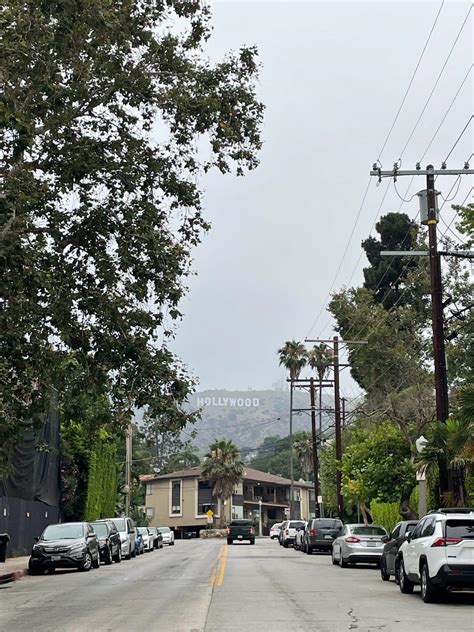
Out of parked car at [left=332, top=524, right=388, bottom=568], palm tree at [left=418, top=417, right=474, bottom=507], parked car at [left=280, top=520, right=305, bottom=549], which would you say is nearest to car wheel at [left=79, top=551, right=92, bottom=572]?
parked car at [left=332, top=524, right=388, bottom=568]

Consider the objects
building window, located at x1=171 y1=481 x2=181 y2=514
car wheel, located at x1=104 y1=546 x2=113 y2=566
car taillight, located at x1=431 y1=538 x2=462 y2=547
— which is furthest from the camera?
building window, located at x1=171 y1=481 x2=181 y2=514

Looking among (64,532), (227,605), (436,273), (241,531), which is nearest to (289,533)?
(241,531)

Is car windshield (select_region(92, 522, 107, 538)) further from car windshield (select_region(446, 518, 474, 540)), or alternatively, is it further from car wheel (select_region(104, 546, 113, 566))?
car windshield (select_region(446, 518, 474, 540))

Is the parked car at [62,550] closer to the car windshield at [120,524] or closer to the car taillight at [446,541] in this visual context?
the car windshield at [120,524]

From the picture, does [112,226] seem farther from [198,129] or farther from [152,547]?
[152,547]

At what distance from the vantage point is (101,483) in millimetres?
59500

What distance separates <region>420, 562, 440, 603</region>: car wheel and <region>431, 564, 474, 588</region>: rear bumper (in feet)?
1.29

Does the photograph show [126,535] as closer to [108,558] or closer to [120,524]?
[120,524]

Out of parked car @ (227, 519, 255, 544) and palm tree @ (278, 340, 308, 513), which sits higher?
palm tree @ (278, 340, 308, 513)

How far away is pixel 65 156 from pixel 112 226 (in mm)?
1807

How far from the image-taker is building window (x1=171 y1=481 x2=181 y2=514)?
11038cm

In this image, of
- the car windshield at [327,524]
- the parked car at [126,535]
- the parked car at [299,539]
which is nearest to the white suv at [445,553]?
the parked car at [126,535]

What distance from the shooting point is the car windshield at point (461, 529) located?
1630 centimetres

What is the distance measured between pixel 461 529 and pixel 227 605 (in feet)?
14.3
